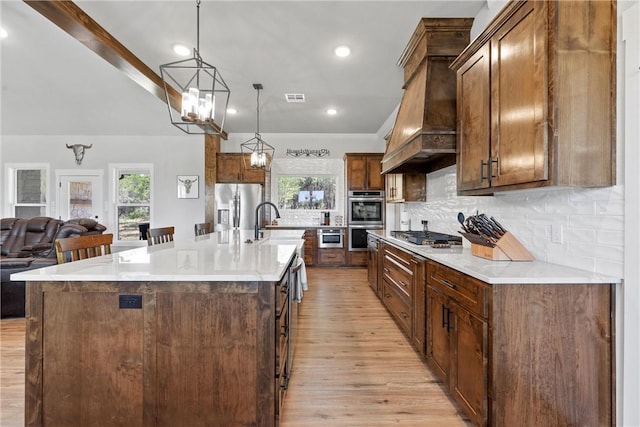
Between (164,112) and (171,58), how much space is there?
2579 mm

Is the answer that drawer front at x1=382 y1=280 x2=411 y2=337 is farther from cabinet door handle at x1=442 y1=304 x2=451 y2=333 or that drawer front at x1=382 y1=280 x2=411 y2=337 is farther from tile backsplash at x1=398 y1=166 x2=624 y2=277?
tile backsplash at x1=398 y1=166 x2=624 y2=277

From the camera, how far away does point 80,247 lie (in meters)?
2.08

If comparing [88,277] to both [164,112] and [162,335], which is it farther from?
[164,112]

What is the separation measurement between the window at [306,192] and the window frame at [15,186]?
4.79 metres

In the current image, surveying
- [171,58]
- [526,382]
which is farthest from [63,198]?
[526,382]

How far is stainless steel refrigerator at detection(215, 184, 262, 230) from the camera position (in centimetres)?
648

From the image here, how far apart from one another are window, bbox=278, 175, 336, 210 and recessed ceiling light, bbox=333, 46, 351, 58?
375cm

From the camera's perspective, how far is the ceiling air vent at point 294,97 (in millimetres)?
4859

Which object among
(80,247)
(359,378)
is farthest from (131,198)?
(359,378)

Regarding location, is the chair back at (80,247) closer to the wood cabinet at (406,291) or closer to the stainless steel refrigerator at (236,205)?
the wood cabinet at (406,291)

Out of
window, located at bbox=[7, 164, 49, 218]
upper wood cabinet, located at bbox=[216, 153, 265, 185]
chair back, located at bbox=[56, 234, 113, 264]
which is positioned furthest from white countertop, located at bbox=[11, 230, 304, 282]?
window, located at bbox=[7, 164, 49, 218]

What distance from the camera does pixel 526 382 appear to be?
1.55m

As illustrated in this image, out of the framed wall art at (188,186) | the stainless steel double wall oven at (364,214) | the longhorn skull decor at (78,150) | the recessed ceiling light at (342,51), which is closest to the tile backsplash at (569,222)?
the recessed ceiling light at (342,51)

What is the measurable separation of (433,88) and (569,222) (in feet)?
5.14
